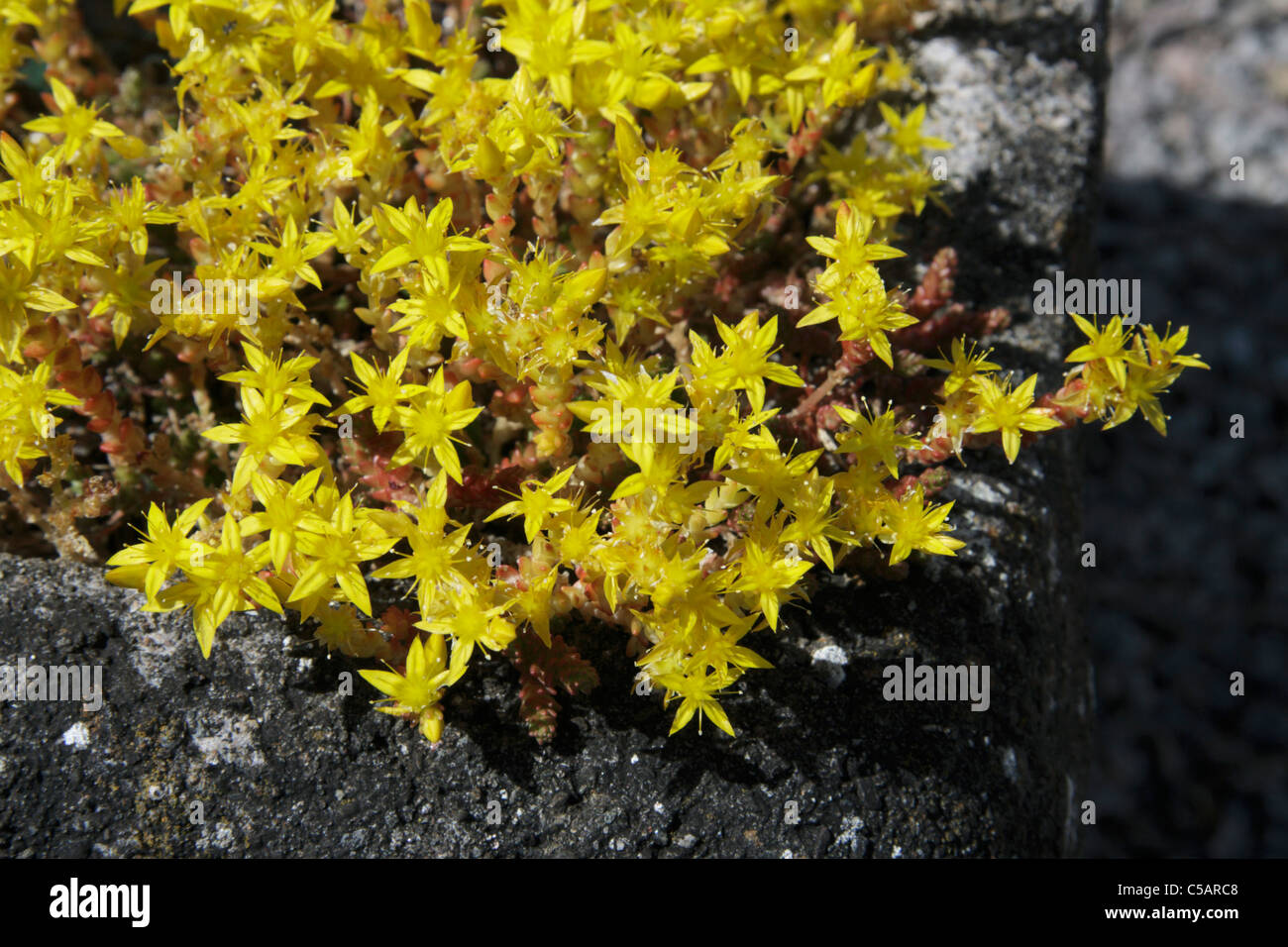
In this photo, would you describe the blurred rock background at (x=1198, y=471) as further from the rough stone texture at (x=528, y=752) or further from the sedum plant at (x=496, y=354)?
the sedum plant at (x=496, y=354)

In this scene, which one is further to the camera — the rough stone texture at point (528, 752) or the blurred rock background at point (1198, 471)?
the blurred rock background at point (1198, 471)

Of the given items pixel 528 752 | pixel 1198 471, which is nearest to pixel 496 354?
pixel 528 752

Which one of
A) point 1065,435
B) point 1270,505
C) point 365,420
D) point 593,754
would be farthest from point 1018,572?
point 1270,505

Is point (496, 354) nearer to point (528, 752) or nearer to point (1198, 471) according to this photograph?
point (528, 752)

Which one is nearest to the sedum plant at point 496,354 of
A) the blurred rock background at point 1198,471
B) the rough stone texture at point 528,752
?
the rough stone texture at point 528,752

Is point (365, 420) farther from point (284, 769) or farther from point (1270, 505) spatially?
point (1270, 505)

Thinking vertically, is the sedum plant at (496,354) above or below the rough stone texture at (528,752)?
above
